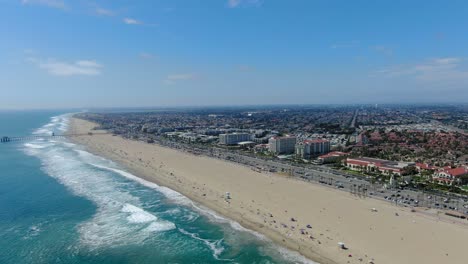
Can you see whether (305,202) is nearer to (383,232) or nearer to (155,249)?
(383,232)

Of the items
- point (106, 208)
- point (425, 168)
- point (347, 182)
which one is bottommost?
point (347, 182)

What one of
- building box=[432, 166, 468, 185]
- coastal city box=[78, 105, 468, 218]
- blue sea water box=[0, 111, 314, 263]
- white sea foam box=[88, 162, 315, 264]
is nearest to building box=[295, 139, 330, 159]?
coastal city box=[78, 105, 468, 218]

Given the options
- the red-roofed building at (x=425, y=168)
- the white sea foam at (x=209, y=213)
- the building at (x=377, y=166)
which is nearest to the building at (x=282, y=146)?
the building at (x=377, y=166)

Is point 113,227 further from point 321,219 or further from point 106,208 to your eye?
point 321,219

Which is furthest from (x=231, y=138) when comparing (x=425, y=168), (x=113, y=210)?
(x=113, y=210)

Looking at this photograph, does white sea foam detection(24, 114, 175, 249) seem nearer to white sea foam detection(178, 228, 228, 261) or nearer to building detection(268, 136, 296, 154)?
white sea foam detection(178, 228, 228, 261)

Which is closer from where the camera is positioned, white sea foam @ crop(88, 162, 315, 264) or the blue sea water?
white sea foam @ crop(88, 162, 315, 264)
